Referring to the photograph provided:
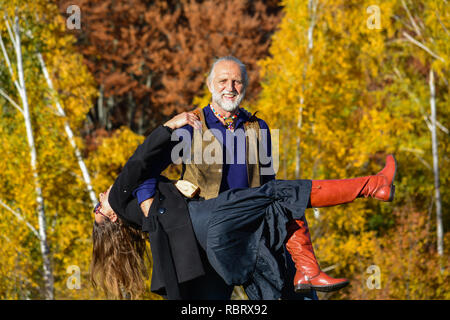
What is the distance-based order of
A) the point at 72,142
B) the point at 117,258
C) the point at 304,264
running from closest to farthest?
1. the point at 304,264
2. the point at 117,258
3. the point at 72,142

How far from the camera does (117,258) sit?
12.5 ft

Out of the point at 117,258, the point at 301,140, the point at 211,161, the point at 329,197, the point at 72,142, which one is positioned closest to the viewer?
the point at 329,197

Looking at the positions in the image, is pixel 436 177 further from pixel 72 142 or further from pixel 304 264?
pixel 304 264

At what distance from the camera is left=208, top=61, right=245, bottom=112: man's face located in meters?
3.50

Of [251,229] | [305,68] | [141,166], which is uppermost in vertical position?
[305,68]

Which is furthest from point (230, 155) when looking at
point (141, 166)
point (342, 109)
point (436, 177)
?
point (436, 177)

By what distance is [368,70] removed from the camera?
15.8m

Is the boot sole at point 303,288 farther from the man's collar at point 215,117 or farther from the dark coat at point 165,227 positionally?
the man's collar at point 215,117

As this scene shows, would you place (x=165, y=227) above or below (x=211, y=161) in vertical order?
below

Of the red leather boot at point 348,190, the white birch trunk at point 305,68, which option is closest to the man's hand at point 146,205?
the red leather boot at point 348,190

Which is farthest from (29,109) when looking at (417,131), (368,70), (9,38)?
(417,131)

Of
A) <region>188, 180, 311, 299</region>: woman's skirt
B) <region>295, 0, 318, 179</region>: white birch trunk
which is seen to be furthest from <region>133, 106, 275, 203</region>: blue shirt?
<region>295, 0, 318, 179</region>: white birch trunk

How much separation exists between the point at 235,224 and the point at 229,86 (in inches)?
30.1

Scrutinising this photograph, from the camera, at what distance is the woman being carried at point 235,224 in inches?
127
